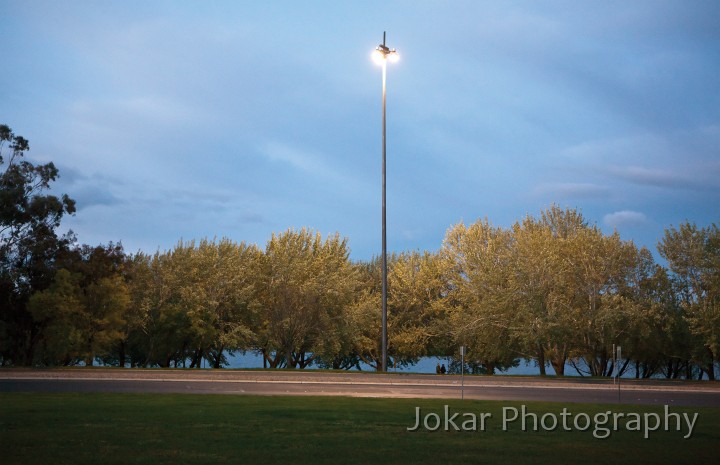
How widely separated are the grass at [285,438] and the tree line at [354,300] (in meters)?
25.9

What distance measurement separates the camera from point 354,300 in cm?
5422

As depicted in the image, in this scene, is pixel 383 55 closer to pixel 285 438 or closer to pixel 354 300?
pixel 354 300

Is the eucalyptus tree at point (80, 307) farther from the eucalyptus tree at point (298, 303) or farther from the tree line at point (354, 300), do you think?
the eucalyptus tree at point (298, 303)

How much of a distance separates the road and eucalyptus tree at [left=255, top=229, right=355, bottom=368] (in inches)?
734

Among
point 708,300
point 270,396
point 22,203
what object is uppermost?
point 22,203

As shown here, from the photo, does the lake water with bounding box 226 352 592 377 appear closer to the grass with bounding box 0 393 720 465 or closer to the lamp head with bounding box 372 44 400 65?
the lamp head with bounding box 372 44 400 65

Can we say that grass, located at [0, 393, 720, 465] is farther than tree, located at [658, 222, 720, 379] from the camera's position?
No

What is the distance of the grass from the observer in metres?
10.7

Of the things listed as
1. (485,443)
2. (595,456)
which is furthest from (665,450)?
(485,443)

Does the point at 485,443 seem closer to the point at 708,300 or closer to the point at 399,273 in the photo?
the point at 708,300

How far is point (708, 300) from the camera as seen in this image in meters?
44.0

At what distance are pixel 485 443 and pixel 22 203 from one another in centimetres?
4042

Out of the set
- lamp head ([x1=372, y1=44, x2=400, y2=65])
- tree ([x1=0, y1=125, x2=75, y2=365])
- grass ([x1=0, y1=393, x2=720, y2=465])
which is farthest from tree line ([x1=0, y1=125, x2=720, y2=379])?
grass ([x1=0, y1=393, x2=720, y2=465])

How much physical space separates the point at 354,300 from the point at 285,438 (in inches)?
1640
